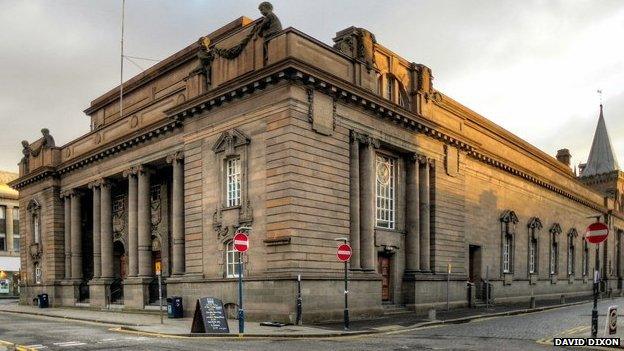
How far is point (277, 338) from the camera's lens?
18.3m

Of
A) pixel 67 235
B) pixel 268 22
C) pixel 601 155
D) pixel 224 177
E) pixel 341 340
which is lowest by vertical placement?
pixel 341 340

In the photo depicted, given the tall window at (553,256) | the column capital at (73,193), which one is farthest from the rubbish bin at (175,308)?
the tall window at (553,256)

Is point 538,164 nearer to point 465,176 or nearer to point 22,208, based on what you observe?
point 465,176

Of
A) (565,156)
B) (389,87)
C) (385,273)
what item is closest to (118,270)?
(385,273)

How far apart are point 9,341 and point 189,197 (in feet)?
39.4

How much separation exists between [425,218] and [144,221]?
1692cm

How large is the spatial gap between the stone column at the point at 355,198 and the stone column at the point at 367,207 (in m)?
0.71

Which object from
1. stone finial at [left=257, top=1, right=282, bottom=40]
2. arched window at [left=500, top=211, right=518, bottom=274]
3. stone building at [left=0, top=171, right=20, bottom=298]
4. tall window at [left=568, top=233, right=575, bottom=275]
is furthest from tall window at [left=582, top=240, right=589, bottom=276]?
stone building at [left=0, top=171, right=20, bottom=298]

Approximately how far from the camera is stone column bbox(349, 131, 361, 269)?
2592cm

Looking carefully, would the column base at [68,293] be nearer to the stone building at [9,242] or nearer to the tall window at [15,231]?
the stone building at [9,242]

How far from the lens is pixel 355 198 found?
26375mm

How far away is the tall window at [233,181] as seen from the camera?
2606 centimetres

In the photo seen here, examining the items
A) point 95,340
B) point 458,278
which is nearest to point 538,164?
point 458,278

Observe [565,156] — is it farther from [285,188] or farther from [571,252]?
[285,188]
